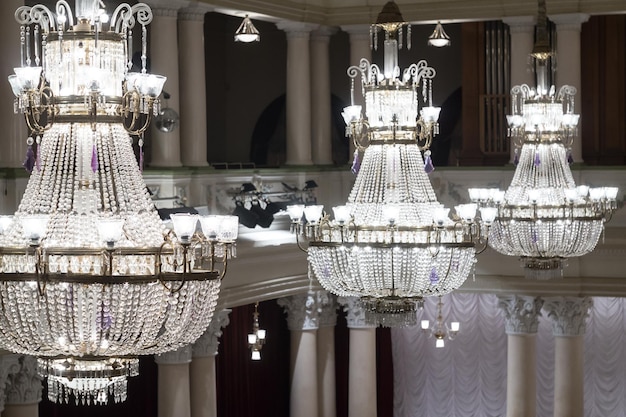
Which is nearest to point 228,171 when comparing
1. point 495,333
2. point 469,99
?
point 469,99

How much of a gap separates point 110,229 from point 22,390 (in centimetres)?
708

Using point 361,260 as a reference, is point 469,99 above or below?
above

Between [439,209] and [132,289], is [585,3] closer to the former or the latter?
[439,209]

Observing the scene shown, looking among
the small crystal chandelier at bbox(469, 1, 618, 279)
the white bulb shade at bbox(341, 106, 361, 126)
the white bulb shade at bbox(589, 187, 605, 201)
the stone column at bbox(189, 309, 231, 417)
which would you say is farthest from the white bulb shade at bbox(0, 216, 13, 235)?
the stone column at bbox(189, 309, 231, 417)

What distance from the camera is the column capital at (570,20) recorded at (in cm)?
1708

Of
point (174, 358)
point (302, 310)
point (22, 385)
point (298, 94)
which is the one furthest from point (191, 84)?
point (22, 385)

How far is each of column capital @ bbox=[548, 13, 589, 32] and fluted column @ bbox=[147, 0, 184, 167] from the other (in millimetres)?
4927

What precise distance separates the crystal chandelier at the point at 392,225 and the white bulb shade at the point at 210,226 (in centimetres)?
276

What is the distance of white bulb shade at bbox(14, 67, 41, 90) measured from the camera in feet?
21.5

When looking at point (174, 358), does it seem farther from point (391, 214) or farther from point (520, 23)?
point (391, 214)

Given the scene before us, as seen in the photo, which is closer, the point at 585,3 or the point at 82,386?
the point at 82,386

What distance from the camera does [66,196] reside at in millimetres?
6504

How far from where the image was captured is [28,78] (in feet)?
21.6

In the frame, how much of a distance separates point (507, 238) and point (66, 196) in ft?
19.8
